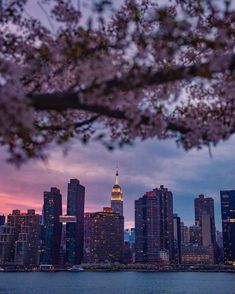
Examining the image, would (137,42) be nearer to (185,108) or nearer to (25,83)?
(185,108)

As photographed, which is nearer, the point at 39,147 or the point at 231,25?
the point at 39,147

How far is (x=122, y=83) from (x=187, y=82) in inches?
177

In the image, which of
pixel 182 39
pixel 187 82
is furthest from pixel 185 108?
pixel 182 39

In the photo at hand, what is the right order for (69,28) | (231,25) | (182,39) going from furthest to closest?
(231,25) → (69,28) → (182,39)

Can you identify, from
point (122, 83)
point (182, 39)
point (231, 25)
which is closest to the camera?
point (122, 83)

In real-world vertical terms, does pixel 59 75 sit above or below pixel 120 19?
below

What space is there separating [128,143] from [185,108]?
1611 mm

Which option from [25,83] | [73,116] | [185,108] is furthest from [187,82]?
[25,83]

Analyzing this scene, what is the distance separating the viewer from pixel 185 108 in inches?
413

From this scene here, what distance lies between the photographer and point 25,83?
33.8ft

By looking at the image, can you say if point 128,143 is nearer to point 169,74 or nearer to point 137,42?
point 137,42

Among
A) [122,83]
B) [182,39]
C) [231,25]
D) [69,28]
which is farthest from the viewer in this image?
[231,25]

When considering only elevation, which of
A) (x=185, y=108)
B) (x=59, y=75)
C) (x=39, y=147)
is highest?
(x=59, y=75)

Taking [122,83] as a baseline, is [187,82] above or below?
above
